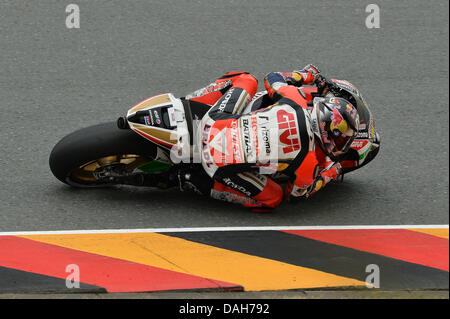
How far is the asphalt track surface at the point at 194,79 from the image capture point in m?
6.68

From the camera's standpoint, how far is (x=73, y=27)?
915 cm

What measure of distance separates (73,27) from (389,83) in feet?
12.0

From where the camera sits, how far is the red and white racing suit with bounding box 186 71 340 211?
628cm

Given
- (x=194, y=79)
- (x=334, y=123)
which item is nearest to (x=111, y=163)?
(x=334, y=123)

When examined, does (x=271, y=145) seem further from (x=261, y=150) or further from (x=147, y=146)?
(x=147, y=146)

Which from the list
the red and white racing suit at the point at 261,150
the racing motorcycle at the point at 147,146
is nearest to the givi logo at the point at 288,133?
the red and white racing suit at the point at 261,150

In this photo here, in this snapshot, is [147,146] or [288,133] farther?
[147,146]

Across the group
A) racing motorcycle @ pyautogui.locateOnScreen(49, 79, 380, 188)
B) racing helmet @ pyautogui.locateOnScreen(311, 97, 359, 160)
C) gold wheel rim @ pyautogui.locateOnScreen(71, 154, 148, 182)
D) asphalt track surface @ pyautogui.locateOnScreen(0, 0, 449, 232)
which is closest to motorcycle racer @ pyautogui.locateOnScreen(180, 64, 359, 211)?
racing helmet @ pyautogui.locateOnScreen(311, 97, 359, 160)

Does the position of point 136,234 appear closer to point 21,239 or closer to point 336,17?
point 21,239

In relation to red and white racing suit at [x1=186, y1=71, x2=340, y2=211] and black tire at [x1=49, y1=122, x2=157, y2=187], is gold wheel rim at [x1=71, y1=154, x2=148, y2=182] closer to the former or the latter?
black tire at [x1=49, y1=122, x2=157, y2=187]

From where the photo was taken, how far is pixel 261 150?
20.6 ft

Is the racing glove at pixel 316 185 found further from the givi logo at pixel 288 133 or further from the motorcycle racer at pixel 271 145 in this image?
the givi logo at pixel 288 133

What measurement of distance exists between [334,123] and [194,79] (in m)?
2.72

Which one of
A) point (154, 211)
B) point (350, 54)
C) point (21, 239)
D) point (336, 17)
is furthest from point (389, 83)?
point (21, 239)
